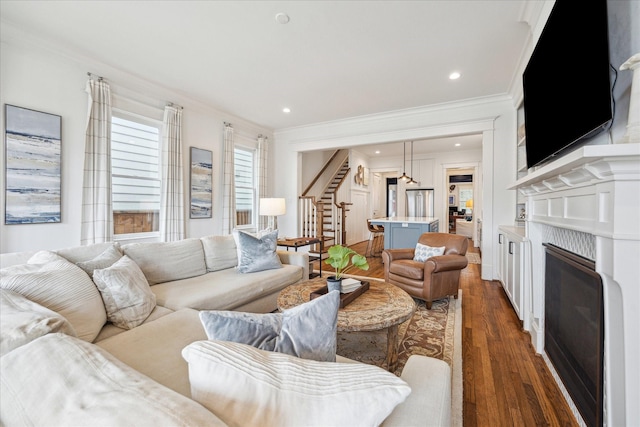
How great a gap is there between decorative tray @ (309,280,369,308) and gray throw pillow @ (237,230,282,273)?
1.03 meters

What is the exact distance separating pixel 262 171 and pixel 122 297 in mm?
4168

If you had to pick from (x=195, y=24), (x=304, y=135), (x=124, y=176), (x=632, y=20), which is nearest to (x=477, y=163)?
(x=304, y=135)

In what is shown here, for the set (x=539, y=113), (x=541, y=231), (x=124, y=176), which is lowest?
(x=541, y=231)

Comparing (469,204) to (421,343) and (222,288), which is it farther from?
(222,288)

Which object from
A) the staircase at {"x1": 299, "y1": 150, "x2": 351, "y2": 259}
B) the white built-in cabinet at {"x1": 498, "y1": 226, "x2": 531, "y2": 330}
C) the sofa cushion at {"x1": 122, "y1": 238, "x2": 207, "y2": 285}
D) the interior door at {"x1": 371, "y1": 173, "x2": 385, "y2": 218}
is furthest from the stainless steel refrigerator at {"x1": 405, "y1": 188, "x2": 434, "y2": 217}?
the sofa cushion at {"x1": 122, "y1": 238, "x2": 207, "y2": 285}

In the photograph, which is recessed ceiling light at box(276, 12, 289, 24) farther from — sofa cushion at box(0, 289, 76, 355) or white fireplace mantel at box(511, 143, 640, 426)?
sofa cushion at box(0, 289, 76, 355)

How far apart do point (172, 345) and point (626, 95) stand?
8.14 feet

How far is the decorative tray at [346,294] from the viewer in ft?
6.54

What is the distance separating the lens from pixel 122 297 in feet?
5.74

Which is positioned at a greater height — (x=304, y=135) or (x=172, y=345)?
(x=304, y=135)

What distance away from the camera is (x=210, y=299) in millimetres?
2244

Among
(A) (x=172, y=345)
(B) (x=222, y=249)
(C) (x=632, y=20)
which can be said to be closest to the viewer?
(C) (x=632, y=20)

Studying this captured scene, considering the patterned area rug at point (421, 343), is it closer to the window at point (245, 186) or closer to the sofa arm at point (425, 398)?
the sofa arm at point (425, 398)

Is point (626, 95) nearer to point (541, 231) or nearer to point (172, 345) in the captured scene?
point (541, 231)
